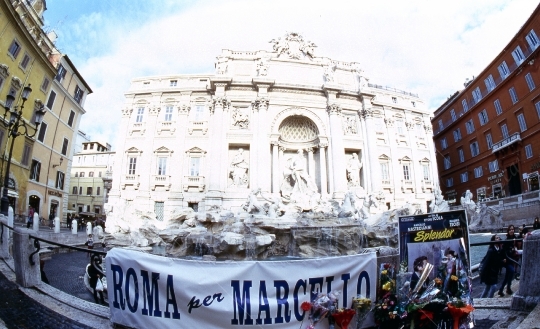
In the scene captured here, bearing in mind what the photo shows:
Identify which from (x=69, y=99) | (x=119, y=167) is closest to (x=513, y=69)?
(x=119, y=167)

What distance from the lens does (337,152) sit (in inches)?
945

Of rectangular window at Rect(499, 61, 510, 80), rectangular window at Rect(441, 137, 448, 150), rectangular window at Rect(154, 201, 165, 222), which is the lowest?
rectangular window at Rect(154, 201, 165, 222)

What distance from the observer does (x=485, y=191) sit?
27859 mm

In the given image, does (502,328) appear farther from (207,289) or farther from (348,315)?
(207,289)

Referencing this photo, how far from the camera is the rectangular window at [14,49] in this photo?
1838 centimetres

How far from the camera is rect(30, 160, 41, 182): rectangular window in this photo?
2098 cm

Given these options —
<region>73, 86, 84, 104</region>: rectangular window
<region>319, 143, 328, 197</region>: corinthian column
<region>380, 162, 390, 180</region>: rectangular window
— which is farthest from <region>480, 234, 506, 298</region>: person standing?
<region>73, 86, 84, 104</region>: rectangular window

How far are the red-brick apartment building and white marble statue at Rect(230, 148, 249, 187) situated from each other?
22.3m

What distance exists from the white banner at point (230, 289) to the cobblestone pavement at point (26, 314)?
1278 millimetres

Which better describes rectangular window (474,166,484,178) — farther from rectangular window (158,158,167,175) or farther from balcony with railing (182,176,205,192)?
rectangular window (158,158,167,175)

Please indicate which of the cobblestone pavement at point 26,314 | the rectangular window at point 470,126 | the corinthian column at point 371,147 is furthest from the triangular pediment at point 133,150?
the rectangular window at point 470,126

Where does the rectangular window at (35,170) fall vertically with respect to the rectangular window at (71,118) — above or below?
below

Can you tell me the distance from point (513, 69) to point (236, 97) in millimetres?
23675

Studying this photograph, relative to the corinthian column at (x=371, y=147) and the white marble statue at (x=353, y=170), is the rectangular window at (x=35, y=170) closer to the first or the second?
the white marble statue at (x=353, y=170)
